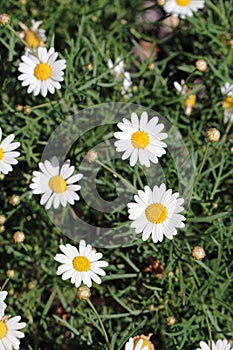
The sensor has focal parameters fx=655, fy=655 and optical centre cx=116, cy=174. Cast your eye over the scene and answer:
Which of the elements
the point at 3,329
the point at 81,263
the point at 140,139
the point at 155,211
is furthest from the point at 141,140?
the point at 3,329

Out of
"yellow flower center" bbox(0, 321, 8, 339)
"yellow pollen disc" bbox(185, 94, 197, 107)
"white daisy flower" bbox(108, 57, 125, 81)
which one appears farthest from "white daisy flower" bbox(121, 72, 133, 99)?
"yellow flower center" bbox(0, 321, 8, 339)

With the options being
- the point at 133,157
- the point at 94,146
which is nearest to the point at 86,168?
the point at 94,146

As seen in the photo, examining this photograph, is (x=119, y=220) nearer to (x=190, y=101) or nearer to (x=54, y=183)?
(x=54, y=183)

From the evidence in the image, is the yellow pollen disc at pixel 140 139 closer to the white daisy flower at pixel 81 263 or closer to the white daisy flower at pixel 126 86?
the white daisy flower at pixel 81 263

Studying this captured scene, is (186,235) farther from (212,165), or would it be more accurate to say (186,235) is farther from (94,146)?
(94,146)

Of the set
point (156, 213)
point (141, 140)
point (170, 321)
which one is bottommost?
point (170, 321)
